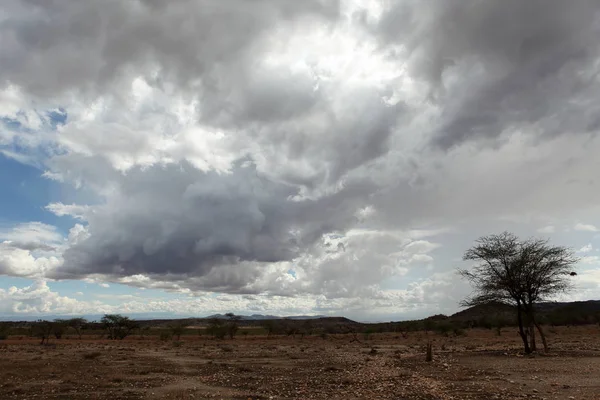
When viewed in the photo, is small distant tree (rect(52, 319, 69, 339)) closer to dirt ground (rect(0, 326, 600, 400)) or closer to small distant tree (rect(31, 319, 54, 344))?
small distant tree (rect(31, 319, 54, 344))

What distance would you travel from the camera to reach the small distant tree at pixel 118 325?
91.8m

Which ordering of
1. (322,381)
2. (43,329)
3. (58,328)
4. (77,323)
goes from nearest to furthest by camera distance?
1. (322,381)
2. (43,329)
3. (58,328)
4. (77,323)

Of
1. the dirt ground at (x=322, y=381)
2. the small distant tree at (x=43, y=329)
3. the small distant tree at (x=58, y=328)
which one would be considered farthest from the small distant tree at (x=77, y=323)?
the dirt ground at (x=322, y=381)

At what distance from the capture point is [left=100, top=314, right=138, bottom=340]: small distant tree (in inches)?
3615

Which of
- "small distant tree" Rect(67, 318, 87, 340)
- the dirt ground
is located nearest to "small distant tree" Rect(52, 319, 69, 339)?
"small distant tree" Rect(67, 318, 87, 340)

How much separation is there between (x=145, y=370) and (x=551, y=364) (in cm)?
2747

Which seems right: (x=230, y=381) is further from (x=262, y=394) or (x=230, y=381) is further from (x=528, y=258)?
(x=528, y=258)

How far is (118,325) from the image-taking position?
3659 inches

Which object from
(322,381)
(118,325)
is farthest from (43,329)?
(322,381)

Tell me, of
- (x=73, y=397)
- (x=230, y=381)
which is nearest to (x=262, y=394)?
(x=230, y=381)

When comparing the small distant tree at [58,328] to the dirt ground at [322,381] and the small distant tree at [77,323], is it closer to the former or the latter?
the small distant tree at [77,323]

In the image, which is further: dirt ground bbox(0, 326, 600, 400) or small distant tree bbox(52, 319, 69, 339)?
small distant tree bbox(52, 319, 69, 339)

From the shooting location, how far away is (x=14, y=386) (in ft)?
72.7

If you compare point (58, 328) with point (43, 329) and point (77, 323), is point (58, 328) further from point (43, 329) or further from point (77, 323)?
point (77, 323)
